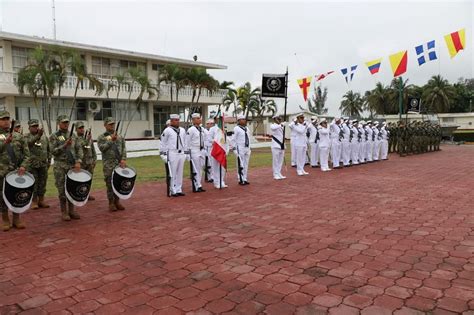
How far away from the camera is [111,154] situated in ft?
24.1

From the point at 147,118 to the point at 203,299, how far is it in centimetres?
2624

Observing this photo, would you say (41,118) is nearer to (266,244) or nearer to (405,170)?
(405,170)

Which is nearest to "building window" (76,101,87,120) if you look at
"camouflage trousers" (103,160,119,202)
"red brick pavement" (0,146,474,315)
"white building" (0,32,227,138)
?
"white building" (0,32,227,138)

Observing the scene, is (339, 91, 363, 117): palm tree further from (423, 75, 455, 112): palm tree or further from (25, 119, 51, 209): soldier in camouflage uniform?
(25, 119, 51, 209): soldier in camouflage uniform

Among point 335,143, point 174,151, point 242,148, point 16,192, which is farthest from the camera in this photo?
point 335,143

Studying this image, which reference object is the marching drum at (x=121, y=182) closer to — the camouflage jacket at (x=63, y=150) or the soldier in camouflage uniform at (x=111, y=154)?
the soldier in camouflage uniform at (x=111, y=154)

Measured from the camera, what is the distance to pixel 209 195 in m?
9.00

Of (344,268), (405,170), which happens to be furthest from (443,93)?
(344,268)

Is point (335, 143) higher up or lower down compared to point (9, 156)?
lower down

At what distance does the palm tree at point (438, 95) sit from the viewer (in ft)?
168

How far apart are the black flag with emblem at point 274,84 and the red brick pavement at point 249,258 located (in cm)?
463

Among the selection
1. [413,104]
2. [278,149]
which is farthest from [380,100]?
[278,149]

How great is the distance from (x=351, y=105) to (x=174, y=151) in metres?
52.8

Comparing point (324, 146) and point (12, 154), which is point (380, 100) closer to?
point (324, 146)
